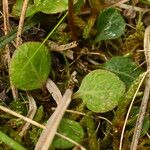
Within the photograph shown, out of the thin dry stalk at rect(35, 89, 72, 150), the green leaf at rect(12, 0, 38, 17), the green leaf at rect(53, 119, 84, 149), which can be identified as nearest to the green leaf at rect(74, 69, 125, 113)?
the green leaf at rect(53, 119, 84, 149)

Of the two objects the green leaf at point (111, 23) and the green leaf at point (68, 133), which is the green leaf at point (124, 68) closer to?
the green leaf at point (111, 23)

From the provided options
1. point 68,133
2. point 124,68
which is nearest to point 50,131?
point 68,133

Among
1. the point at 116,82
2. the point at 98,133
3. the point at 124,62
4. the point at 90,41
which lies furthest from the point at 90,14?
the point at 98,133

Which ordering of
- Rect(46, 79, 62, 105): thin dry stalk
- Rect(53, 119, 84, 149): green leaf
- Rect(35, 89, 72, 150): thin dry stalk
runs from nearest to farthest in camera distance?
1. Rect(35, 89, 72, 150): thin dry stalk
2. Rect(53, 119, 84, 149): green leaf
3. Rect(46, 79, 62, 105): thin dry stalk

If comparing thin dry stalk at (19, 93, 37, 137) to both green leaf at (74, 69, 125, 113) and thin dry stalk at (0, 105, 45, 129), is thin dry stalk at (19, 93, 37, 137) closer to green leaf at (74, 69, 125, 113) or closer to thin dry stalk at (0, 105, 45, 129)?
thin dry stalk at (0, 105, 45, 129)

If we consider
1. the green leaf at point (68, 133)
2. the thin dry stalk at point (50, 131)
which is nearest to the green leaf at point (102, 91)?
the green leaf at point (68, 133)

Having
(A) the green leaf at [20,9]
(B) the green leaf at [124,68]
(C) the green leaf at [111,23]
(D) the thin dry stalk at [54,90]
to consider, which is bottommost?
(B) the green leaf at [124,68]

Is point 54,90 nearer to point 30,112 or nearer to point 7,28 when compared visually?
point 30,112
